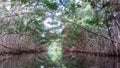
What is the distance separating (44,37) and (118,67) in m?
19.5

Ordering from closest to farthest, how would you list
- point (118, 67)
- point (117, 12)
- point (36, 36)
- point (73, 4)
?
point (118, 67) → point (73, 4) → point (117, 12) → point (36, 36)

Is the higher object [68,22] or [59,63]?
[68,22]

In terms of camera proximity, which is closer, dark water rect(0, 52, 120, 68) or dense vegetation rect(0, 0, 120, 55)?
dark water rect(0, 52, 120, 68)

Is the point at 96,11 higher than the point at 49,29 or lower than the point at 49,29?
higher

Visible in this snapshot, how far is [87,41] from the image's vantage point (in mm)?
23547

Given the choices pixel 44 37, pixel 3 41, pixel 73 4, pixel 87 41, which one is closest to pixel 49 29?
pixel 44 37

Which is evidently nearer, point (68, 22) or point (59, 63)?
point (59, 63)

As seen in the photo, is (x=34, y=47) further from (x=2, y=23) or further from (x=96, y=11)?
(x=96, y=11)

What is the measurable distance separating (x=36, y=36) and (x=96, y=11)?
1104 cm

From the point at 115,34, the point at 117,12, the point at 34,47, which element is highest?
the point at 117,12

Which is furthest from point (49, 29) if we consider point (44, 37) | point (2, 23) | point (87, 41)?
point (2, 23)

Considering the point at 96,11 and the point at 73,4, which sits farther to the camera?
the point at 96,11

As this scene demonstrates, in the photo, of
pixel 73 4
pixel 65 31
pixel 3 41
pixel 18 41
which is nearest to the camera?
pixel 73 4

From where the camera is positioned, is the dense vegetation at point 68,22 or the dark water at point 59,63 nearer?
the dark water at point 59,63
